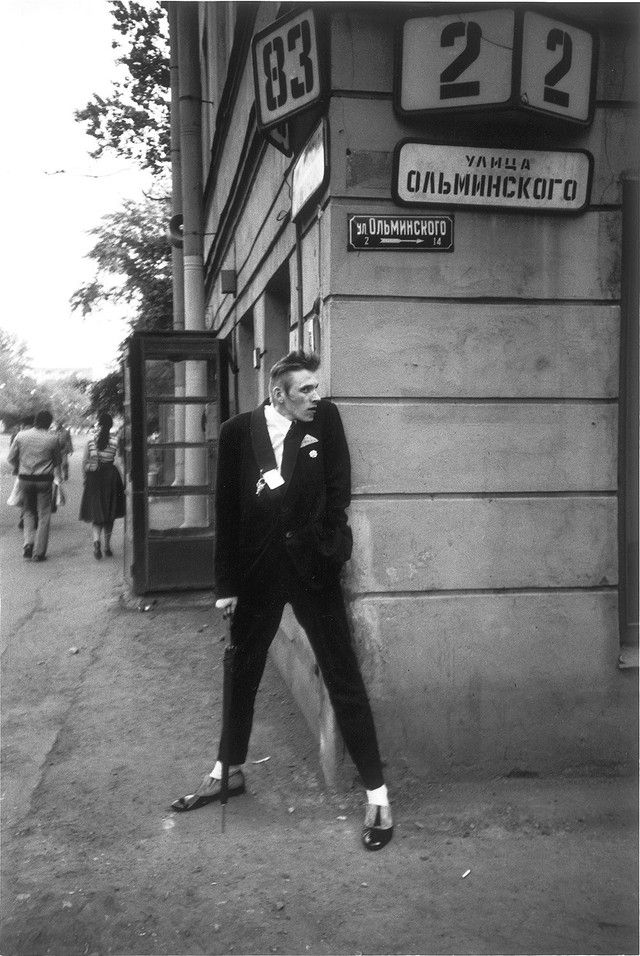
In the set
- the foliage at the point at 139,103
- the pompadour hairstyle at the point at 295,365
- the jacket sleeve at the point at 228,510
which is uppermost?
the foliage at the point at 139,103

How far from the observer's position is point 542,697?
4.04 metres

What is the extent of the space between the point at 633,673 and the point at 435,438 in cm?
144

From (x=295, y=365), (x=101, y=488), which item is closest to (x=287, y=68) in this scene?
(x=295, y=365)

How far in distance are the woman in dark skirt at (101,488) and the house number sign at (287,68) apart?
6552 mm

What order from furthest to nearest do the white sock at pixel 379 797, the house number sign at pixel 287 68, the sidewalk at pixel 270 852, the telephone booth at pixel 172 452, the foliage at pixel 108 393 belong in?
the foliage at pixel 108 393 → the telephone booth at pixel 172 452 → the house number sign at pixel 287 68 → the white sock at pixel 379 797 → the sidewalk at pixel 270 852

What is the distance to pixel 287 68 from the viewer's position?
13.3 ft

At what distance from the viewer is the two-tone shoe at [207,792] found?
3797mm

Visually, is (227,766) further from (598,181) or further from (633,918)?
(598,181)

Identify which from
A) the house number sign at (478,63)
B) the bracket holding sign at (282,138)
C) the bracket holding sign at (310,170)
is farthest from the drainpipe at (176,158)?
the house number sign at (478,63)

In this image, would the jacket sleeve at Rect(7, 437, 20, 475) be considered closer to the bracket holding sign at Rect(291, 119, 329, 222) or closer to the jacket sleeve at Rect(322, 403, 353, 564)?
the bracket holding sign at Rect(291, 119, 329, 222)

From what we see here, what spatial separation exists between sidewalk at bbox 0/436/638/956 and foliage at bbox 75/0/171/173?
38.9ft

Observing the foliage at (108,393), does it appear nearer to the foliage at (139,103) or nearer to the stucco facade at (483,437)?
the foliage at (139,103)

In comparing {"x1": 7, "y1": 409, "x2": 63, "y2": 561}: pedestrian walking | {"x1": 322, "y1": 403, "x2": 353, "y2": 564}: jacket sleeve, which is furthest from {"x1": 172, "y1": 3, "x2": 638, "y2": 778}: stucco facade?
{"x1": 7, "y1": 409, "x2": 63, "y2": 561}: pedestrian walking

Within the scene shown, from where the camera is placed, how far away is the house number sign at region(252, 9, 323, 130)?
3.84 meters
